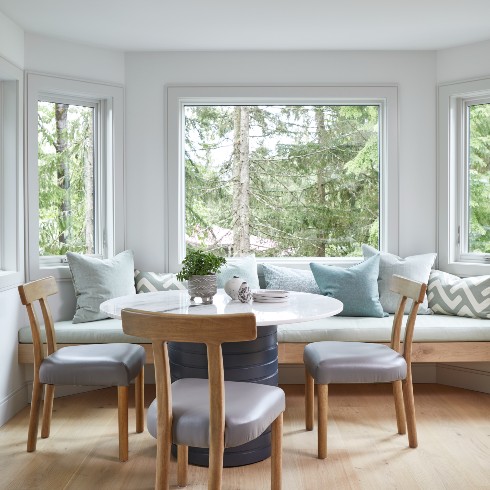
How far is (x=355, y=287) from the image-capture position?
14.5ft

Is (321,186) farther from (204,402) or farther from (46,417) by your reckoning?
(204,402)

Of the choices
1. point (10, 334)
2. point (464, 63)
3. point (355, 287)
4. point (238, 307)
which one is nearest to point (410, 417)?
point (238, 307)

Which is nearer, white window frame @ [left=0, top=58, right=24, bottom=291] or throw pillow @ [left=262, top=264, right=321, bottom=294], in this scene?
white window frame @ [left=0, top=58, right=24, bottom=291]

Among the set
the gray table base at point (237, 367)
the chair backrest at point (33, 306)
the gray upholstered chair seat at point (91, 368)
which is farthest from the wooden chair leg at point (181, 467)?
the chair backrest at point (33, 306)

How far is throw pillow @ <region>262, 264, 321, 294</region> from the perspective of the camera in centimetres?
462

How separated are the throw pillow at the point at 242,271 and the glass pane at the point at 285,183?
1.25 ft

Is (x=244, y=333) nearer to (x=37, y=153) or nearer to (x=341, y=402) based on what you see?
(x=341, y=402)

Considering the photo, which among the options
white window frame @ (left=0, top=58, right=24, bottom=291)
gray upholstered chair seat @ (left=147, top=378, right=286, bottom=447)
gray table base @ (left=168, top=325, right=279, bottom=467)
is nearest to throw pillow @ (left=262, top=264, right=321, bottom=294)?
gray table base @ (left=168, top=325, right=279, bottom=467)

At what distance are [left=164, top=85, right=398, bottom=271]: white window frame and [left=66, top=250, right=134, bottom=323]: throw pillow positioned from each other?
579 mm

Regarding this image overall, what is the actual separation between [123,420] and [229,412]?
953 millimetres

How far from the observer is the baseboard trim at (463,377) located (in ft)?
14.7

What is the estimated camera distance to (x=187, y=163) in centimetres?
502

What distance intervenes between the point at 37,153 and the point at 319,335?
2.22 metres

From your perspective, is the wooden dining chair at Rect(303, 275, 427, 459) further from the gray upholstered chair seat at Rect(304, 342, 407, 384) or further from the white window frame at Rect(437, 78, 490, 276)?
the white window frame at Rect(437, 78, 490, 276)
